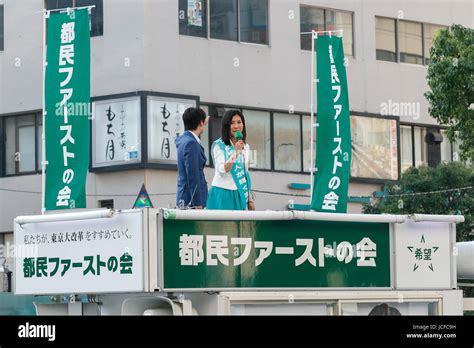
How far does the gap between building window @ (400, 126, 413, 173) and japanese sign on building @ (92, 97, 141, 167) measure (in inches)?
414

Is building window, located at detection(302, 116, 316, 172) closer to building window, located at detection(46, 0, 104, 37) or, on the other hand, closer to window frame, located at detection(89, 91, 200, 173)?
window frame, located at detection(89, 91, 200, 173)

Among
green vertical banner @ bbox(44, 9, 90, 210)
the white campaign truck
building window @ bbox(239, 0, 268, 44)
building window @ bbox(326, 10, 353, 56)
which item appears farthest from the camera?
building window @ bbox(326, 10, 353, 56)

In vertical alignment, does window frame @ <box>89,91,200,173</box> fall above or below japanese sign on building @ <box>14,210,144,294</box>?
above

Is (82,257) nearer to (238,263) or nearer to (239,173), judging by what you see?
(238,263)

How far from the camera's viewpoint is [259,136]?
3591cm

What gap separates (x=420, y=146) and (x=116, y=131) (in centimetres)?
1172

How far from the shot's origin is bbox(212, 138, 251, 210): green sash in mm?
8719

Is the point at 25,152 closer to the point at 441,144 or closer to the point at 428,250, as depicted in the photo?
the point at 441,144

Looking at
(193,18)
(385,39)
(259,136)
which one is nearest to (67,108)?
(193,18)

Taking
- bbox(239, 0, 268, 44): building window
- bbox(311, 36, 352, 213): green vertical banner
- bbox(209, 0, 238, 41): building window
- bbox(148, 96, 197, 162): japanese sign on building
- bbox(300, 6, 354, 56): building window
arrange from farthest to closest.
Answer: bbox(300, 6, 354, 56): building window
bbox(239, 0, 268, 44): building window
bbox(209, 0, 238, 41): building window
bbox(148, 96, 197, 162): japanese sign on building
bbox(311, 36, 352, 213): green vertical banner

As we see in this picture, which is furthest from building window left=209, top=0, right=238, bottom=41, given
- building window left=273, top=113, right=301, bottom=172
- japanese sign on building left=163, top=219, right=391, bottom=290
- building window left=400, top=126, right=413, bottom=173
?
japanese sign on building left=163, top=219, right=391, bottom=290

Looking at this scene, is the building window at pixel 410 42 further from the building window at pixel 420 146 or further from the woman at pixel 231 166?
the woman at pixel 231 166

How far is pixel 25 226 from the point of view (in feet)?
25.6

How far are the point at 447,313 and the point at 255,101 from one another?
27.6 m
